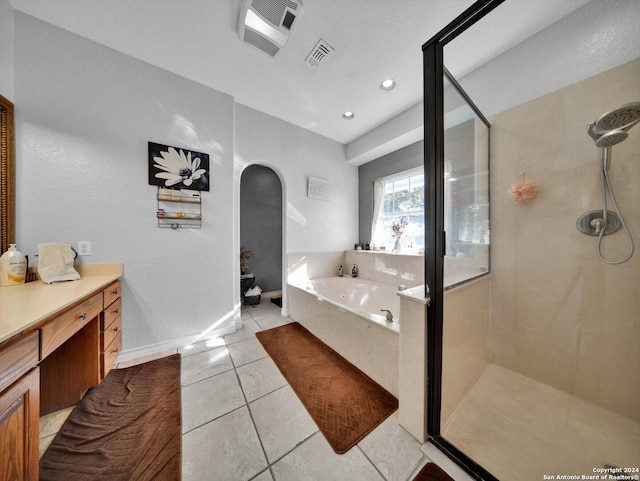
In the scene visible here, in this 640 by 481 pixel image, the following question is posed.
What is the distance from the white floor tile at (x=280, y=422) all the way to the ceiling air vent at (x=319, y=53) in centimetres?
280

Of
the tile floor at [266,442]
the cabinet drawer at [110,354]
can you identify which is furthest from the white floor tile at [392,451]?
the cabinet drawer at [110,354]

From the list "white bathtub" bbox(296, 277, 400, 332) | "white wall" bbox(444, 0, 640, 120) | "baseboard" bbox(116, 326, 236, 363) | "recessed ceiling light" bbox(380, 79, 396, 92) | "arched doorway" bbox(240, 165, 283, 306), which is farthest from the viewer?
"arched doorway" bbox(240, 165, 283, 306)

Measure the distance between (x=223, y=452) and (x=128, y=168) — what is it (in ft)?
7.50

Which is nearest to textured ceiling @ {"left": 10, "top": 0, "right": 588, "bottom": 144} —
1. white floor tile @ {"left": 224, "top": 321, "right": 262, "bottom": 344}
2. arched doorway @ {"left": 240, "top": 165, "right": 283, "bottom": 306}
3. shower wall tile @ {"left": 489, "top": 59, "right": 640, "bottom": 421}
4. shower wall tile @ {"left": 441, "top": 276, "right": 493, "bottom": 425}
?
shower wall tile @ {"left": 489, "top": 59, "right": 640, "bottom": 421}

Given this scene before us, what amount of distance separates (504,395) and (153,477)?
7.10 ft

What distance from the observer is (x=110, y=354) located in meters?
1.54

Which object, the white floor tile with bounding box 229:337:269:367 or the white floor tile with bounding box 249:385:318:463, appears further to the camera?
the white floor tile with bounding box 229:337:269:367

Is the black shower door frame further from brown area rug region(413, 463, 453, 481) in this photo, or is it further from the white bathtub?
the white bathtub

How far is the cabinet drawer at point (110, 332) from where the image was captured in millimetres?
1429

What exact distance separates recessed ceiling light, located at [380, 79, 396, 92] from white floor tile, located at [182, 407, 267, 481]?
3111 millimetres

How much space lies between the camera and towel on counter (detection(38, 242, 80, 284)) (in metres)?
1.42

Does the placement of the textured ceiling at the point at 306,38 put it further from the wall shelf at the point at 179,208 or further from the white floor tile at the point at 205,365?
the white floor tile at the point at 205,365

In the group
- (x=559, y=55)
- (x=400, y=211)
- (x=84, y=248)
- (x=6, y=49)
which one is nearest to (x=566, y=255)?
(x=559, y=55)

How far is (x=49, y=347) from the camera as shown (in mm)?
890
